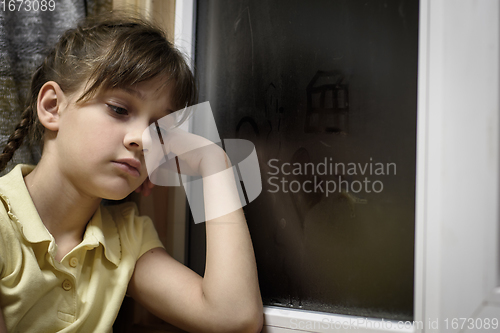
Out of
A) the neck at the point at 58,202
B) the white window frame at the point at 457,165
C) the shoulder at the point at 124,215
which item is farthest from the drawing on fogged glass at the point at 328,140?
the neck at the point at 58,202

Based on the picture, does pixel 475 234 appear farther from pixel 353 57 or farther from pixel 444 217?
pixel 353 57

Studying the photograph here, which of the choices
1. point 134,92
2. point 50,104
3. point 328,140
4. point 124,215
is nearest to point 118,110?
point 134,92

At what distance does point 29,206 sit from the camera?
2.05ft

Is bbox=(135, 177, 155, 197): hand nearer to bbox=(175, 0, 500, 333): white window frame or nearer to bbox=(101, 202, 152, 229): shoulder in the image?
bbox=(101, 202, 152, 229): shoulder

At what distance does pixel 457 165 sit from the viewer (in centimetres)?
61

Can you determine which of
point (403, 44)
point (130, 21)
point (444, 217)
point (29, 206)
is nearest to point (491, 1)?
point (403, 44)

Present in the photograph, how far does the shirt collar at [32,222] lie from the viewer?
23.6 inches

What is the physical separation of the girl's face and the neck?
1.4 inches

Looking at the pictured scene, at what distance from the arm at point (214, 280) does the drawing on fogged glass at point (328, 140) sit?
0.12 m

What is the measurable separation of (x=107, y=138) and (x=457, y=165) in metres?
0.61

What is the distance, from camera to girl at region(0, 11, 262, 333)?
604 millimetres

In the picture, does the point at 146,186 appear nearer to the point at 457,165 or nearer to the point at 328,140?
the point at 328,140

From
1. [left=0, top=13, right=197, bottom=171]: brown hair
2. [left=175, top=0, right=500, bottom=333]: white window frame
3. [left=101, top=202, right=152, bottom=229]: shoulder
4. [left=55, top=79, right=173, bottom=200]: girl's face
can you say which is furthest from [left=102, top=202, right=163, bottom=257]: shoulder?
[left=175, top=0, right=500, bottom=333]: white window frame

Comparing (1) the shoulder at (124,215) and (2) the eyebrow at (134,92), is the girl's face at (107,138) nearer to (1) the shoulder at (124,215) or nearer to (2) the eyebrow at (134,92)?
(2) the eyebrow at (134,92)
